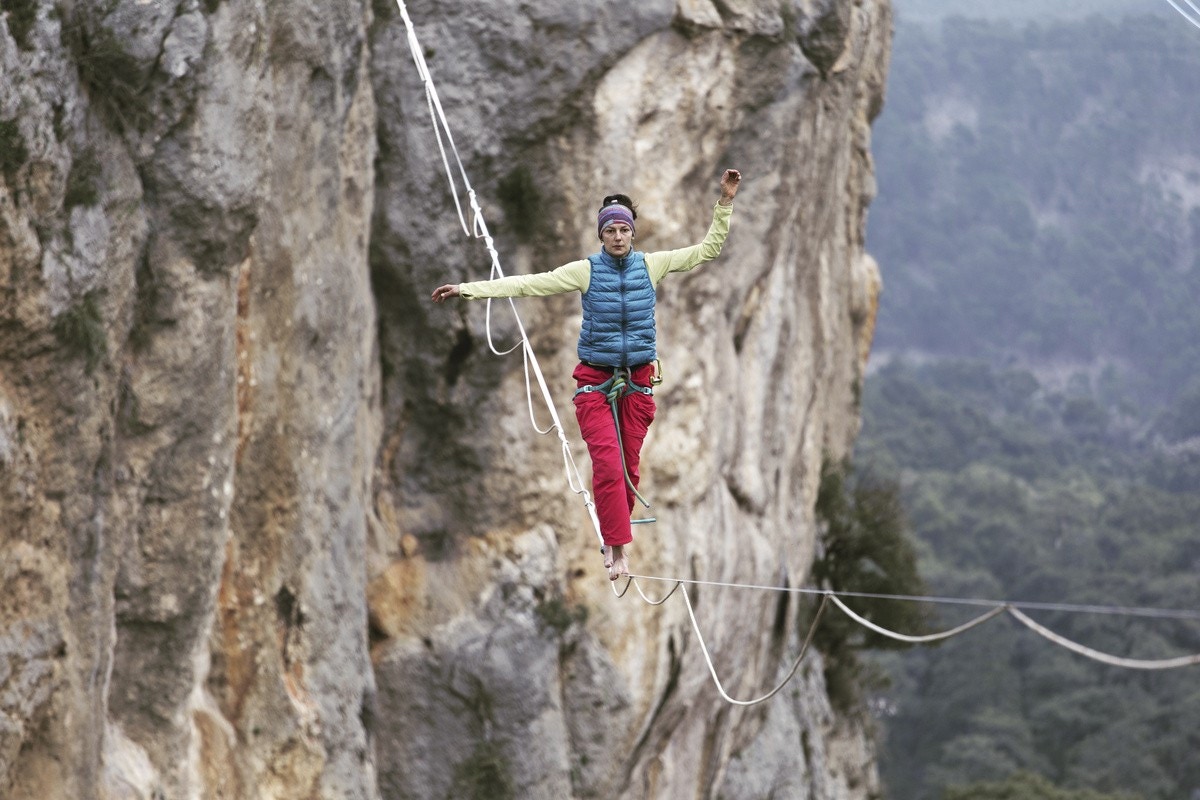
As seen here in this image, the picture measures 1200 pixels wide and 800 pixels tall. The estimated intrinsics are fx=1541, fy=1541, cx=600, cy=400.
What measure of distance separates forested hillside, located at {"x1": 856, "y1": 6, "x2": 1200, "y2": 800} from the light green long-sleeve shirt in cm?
2525

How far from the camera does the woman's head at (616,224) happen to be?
9555 mm

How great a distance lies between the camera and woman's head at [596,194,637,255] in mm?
9555

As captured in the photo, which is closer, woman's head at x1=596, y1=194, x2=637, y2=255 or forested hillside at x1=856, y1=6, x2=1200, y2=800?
woman's head at x1=596, y1=194, x2=637, y2=255

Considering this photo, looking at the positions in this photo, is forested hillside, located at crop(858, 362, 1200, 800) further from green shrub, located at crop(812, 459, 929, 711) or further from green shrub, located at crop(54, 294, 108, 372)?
green shrub, located at crop(54, 294, 108, 372)

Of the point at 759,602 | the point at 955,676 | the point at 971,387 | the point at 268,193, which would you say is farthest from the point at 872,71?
the point at 971,387

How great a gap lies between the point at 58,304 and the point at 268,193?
2655 mm

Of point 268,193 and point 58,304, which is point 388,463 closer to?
point 268,193

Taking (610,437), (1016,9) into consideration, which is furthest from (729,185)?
(1016,9)

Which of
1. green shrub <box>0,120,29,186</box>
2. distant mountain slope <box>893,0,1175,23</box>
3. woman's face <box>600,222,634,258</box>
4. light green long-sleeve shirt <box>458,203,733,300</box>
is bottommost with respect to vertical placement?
light green long-sleeve shirt <box>458,203,733,300</box>

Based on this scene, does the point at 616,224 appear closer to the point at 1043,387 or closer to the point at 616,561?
the point at 616,561

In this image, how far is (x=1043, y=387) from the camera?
12244 centimetres

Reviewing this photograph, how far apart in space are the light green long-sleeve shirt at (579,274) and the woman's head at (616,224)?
0.74 feet

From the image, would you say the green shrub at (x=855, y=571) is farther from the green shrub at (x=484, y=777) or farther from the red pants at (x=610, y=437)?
the red pants at (x=610, y=437)

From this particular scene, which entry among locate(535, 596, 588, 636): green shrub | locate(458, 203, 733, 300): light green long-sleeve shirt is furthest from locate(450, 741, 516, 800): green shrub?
locate(458, 203, 733, 300): light green long-sleeve shirt
